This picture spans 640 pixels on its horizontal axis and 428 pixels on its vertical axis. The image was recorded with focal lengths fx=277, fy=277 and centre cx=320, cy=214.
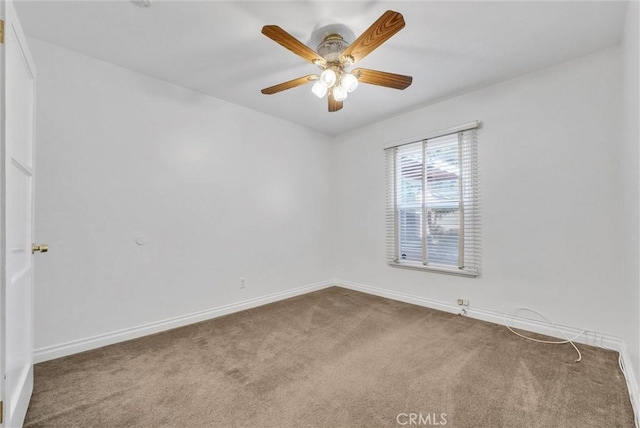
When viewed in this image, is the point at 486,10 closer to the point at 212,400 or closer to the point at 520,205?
the point at 520,205

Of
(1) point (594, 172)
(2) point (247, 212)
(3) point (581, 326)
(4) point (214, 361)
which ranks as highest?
(1) point (594, 172)

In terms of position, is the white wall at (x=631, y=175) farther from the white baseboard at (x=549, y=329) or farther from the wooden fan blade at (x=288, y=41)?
the wooden fan blade at (x=288, y=41)

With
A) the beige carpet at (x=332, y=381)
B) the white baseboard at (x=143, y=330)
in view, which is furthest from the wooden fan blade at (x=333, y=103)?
the white baseboard at (x=143, y=330)

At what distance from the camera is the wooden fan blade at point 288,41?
1.61m

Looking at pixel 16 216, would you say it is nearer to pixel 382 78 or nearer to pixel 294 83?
pixel 294 83

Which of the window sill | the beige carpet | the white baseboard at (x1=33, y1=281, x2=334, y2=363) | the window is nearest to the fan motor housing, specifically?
the window

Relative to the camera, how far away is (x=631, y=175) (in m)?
1.78

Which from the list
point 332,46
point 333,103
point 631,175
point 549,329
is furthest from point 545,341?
point 332,46

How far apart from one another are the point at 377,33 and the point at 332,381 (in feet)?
7.37

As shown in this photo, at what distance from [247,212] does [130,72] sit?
183 centimetres

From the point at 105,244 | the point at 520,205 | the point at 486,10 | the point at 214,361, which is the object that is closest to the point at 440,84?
the point at 486,10

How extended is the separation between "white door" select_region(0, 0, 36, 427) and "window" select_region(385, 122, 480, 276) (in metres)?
3.51

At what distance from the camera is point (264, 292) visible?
3662 mm

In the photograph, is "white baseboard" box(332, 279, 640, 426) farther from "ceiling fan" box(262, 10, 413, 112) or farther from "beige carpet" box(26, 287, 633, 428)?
"ceiling fan" box(262, 10, 413, 112)
